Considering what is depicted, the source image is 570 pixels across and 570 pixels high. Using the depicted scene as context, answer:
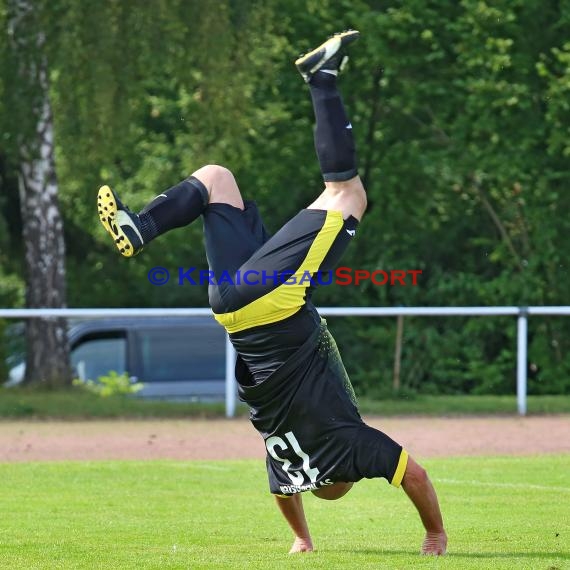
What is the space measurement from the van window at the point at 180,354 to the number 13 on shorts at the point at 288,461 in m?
14.7

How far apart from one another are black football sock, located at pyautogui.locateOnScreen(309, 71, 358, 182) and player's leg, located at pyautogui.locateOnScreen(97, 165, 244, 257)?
593 millimetres

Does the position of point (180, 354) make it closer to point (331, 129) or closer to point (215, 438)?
point (215, 438)

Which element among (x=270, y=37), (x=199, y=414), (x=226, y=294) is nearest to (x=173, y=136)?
(x=270, y=37)

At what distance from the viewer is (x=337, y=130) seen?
7.23 m

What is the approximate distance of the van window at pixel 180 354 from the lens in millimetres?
22328

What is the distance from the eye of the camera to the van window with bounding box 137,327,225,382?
879 inches

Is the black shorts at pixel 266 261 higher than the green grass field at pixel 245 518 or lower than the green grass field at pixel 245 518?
higher

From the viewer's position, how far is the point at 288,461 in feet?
24.6

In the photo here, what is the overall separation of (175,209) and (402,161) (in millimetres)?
18429

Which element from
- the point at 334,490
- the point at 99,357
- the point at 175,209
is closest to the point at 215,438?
the point at 99,357

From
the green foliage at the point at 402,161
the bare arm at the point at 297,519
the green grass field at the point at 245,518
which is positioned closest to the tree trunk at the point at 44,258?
the green foliage at the point at 402,161

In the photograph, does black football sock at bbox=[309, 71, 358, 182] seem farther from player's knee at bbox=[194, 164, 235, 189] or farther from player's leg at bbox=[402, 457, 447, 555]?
player's leg at bbox=[402, 457, 447, 555]

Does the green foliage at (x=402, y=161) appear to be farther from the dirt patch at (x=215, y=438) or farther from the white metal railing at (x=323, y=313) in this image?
the dirt patch at (x=215, y=438)

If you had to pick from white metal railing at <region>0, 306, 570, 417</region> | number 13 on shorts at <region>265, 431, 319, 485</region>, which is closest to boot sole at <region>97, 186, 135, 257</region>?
number 13 on shorts at <region>265, 431, 319, 485</region>
